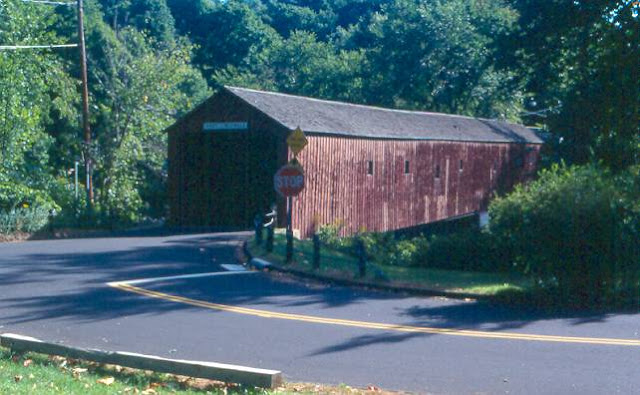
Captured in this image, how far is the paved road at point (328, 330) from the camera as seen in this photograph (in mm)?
10000

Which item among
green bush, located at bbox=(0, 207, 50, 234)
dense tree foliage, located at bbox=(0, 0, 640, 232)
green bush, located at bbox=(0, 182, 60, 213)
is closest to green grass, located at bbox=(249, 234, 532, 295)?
dense tree foliage, located at bbox=(0, 0, 640, 232)

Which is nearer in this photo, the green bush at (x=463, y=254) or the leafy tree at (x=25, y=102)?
the green bush at (x=463, y=254)

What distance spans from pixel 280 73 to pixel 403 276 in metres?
38.4

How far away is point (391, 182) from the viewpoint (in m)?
34.0

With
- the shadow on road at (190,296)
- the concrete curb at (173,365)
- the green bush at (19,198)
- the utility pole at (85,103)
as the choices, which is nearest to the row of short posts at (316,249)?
the shadow on road at (190,296)

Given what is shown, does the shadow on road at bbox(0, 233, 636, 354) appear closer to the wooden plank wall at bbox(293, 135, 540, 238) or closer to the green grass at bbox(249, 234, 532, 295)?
the green grass at bbox(249, 234, 532, 295)

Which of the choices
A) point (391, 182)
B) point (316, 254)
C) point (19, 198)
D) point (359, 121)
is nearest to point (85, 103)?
point (19, 198)

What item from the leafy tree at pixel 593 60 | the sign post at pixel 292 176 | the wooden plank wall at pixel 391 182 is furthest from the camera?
the wooden plank wall at pixel 391 182

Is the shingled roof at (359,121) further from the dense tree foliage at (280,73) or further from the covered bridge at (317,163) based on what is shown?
the dense tree foliage at (280,73)

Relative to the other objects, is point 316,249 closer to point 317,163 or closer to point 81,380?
point 81,380

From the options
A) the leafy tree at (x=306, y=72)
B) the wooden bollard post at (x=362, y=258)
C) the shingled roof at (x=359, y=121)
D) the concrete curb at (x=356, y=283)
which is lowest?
the concrete curb at (x=356, y=283)

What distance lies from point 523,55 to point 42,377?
18436 millimetres

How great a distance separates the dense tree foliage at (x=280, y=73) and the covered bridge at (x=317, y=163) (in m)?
3.62

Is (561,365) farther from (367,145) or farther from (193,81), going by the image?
(193,81)
